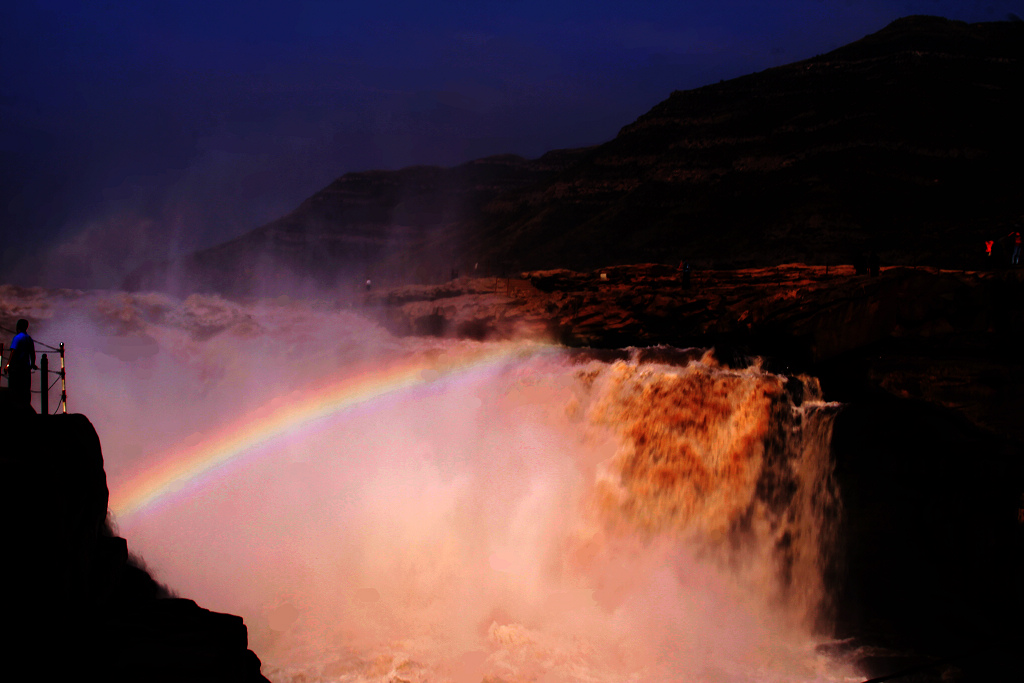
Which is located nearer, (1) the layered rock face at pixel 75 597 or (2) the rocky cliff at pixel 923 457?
(1) the layered rock face at pixel 75 597

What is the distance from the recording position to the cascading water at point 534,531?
39.8 feet

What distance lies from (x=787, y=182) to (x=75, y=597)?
5595 centimetres

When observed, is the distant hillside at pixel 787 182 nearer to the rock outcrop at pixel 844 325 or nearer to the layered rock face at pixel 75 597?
the rock outcrop at pixel 844 325

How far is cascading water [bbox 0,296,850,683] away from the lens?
12.1 m

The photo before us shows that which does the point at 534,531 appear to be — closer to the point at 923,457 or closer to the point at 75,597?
the point at 923,457

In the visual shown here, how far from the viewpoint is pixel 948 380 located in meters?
13.0

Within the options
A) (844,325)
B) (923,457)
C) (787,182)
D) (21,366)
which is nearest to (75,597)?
(21,366)

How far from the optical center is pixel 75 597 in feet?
25.2

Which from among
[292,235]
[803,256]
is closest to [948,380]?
[803,256]

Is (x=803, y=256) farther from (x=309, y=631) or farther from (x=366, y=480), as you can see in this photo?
(x=309, y=631)

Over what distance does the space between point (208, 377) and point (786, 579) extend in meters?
17.2

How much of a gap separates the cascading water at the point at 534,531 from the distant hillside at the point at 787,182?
60.8ft

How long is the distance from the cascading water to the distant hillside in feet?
60.8

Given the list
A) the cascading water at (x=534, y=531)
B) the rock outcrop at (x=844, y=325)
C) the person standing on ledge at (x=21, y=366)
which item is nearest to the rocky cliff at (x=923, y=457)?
the rock outcrop at (x=844, y=325)
